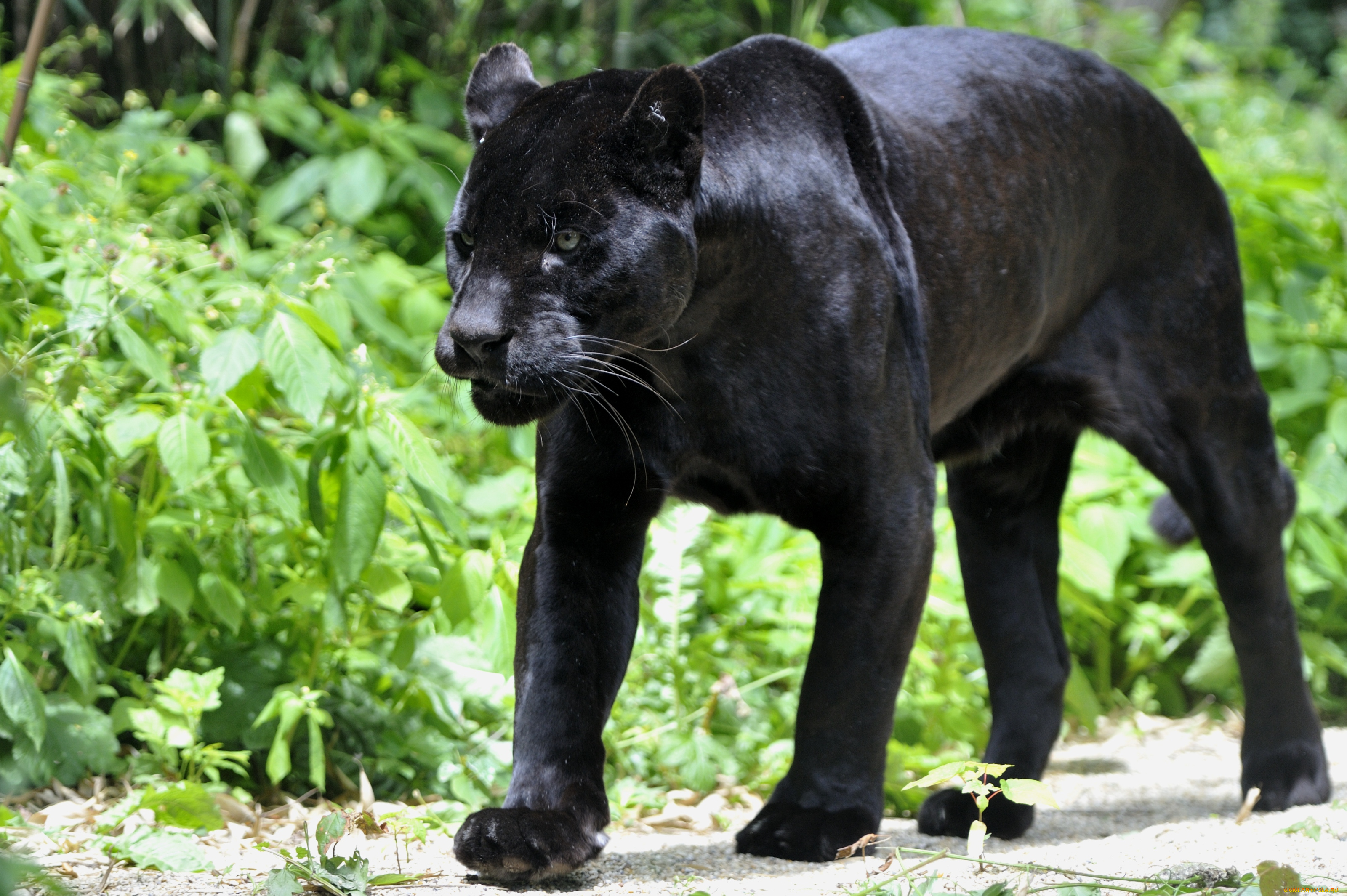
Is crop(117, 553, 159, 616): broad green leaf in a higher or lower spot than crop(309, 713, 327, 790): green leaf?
higher

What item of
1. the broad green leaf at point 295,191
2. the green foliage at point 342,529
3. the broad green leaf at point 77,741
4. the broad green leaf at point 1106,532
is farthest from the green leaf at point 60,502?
the broad green leaf at point 1106,532

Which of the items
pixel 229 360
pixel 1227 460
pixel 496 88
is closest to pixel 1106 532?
pixel 1227 460

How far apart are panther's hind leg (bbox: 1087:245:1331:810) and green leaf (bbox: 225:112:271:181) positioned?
10.5 feet

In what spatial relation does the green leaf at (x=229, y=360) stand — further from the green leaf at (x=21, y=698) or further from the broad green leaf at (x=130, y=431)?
the green leaf at (x=21, y=698)

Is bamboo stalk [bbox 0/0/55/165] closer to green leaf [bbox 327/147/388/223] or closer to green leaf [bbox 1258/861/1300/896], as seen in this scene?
green leaf [bbox 327/147/388/223]

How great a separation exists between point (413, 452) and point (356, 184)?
7.93 ft

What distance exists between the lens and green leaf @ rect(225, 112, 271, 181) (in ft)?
16.0

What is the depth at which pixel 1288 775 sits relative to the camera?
2.98 m

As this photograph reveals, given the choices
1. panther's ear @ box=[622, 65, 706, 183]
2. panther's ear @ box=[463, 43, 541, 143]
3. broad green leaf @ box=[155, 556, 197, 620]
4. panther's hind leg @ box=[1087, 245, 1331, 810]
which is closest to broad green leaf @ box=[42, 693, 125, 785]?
broad green leaf @ box=[155, 556, 197, 620]

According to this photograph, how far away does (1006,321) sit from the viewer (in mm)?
2742

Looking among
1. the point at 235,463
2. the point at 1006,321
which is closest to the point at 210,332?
the point at 235,463

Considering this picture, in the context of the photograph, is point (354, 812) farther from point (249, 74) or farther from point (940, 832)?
point (249, 74)

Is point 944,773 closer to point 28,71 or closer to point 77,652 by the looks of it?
point 77,652

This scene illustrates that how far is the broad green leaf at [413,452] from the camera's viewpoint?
2.61 metres
